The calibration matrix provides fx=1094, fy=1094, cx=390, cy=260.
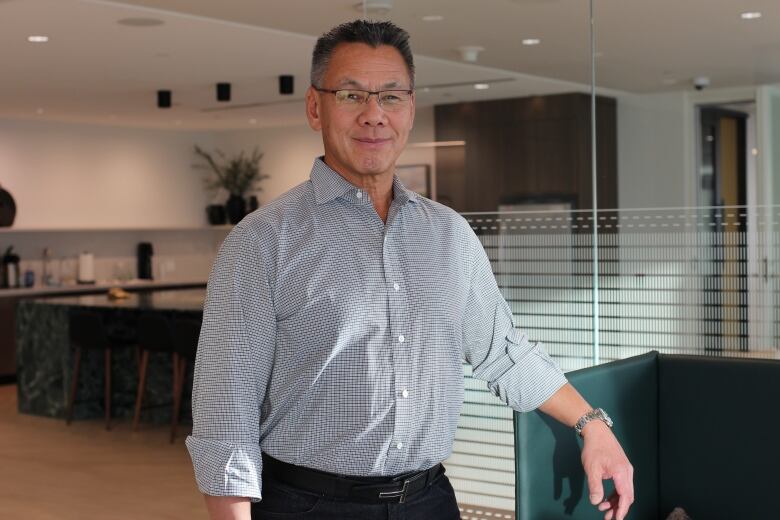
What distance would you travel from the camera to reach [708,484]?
2.84 metres

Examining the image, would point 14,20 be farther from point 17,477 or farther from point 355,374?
point 355,374

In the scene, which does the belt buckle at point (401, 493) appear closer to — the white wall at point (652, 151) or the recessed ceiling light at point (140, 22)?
the white wall at point (652, 151)

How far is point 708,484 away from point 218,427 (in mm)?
1636

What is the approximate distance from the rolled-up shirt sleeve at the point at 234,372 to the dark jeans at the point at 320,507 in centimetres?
10

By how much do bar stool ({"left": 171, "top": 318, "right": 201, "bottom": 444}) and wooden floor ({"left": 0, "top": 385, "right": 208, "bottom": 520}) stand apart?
0.24m

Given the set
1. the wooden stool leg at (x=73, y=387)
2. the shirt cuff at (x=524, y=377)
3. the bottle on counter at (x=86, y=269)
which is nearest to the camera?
the shirt cuff at (x=524, y=377)

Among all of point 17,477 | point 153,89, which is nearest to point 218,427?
point 17,477

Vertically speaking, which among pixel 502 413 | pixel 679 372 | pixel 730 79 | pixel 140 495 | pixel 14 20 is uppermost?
pixel 14 20

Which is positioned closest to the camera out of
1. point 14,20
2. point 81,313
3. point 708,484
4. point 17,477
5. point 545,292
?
point 708,484

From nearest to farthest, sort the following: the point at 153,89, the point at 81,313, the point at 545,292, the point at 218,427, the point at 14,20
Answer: the point at 218,427, the point at 545,292, the point at 14,20, the point at 81,313, the point at 153,89

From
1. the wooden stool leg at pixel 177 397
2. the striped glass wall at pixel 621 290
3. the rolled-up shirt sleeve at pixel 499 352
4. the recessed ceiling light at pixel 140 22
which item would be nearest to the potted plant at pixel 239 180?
the wooden stool leg at pixel 177 397

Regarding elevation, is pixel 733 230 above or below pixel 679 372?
above

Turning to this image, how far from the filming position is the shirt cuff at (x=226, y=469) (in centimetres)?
164

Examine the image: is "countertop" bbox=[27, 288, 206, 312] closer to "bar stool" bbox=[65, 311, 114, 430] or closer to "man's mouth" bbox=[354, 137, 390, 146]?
"bar stool" bbox=[65, 311, 114, 430]
